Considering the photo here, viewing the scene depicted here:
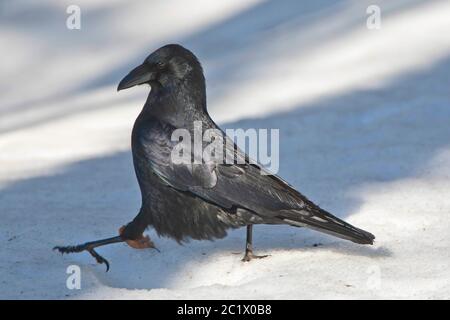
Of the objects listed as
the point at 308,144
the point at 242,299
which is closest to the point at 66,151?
the point at 308,144

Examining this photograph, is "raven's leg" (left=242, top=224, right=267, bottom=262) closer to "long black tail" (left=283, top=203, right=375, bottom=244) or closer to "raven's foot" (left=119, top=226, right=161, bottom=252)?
"long black tail" (left=283, top=203, right=375, bottom=244)

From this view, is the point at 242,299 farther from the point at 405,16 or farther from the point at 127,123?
the point at 405,16

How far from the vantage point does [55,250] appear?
4.95 meters

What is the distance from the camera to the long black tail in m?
4.58

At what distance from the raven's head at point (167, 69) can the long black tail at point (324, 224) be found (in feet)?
2.83

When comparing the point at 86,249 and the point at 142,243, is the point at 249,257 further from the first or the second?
the point at 86,249

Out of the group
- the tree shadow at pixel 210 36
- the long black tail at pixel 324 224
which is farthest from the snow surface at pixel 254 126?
the long black tail at pixel 324 224

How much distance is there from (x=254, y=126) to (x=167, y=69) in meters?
2.59

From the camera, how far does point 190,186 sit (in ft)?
15.4

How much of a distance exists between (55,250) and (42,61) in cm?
469

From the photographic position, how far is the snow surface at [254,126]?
4617 millimetres

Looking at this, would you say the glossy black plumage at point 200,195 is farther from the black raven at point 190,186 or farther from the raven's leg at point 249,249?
the raven's leg at point 249,249

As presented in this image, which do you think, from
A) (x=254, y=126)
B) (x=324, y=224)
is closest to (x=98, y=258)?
(x=324, y=224)

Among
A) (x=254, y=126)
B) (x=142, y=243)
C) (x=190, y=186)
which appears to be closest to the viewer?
(x=190, y=186)
